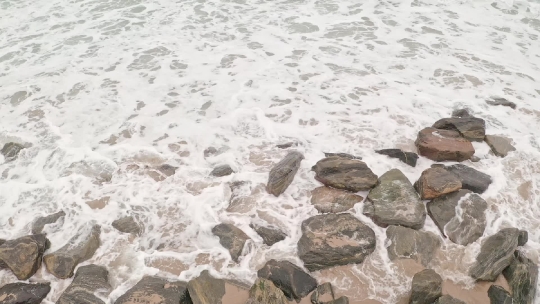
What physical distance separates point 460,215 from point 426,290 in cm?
148

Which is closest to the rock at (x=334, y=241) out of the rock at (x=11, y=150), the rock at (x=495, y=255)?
the rock at (x=495, y=255)

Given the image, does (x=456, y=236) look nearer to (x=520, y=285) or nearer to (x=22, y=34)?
(x=520, y=285)

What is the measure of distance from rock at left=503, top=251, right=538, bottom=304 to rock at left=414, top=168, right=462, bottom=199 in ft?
3.92

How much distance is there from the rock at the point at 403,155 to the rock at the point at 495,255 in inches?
63.1

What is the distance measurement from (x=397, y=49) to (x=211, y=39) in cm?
515

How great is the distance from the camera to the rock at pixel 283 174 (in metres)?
5.50

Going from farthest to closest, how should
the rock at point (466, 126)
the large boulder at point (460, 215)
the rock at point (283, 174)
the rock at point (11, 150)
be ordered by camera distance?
the rock at point (11, 150) < the rock at point (466, 126) < the rock at point (283, 174) < the large boulder at point (460, 215)

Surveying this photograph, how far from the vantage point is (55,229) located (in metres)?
5.08

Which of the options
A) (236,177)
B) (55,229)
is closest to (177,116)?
(236,177)

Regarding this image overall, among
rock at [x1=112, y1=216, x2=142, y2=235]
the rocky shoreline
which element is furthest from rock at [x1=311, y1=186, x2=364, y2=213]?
rock at [x1=112, y1=216, x2=142, y2=235]

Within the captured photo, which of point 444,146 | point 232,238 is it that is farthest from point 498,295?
point 232,238

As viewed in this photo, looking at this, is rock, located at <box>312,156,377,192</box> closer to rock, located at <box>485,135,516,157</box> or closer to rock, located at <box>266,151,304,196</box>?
rock, located at <box>266,151,304,196</box>

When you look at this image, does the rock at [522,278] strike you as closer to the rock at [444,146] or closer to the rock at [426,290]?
the rock at [426,290]

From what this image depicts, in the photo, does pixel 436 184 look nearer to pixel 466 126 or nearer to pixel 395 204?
pixel 395 204
